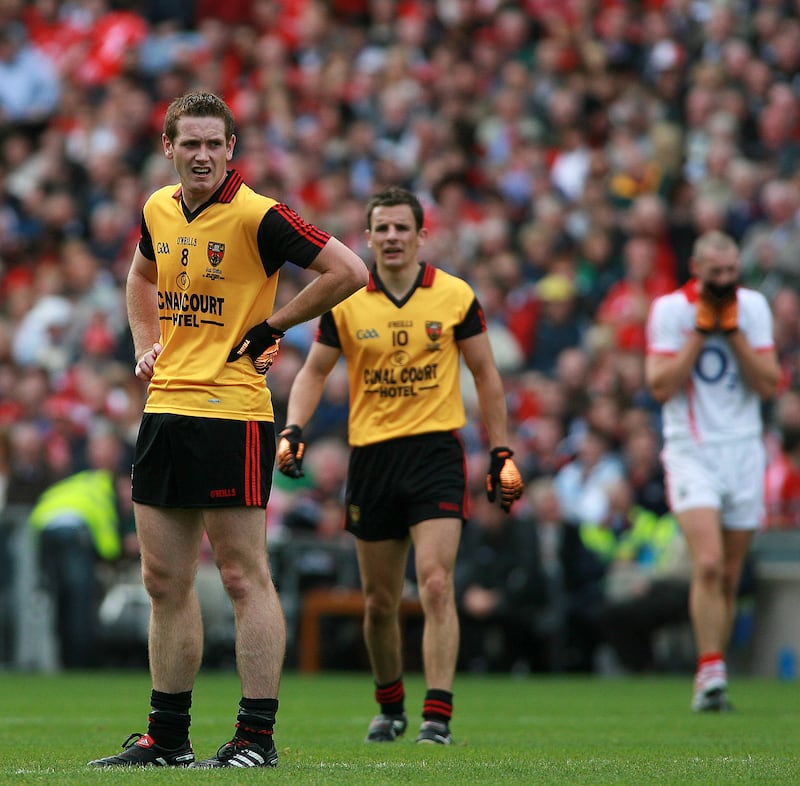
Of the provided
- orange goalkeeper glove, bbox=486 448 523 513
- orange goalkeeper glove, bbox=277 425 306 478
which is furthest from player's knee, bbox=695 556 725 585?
orange goalkeeper glove, bbox=277 425 306 478

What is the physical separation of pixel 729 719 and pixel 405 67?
13.4m

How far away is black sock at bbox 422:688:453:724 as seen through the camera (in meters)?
8.26

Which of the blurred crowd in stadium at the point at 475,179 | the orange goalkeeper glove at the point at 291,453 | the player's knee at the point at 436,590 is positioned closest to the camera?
the orange goalkeeper glove at the point at 291,453

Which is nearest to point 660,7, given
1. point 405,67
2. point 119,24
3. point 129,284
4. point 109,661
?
point 405,67

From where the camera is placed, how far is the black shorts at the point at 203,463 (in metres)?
6.55

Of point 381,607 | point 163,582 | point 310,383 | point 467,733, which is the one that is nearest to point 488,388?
point 310,383

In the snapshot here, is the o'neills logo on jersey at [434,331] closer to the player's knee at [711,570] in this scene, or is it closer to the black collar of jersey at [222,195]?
the black collar of jersey at [222,195]

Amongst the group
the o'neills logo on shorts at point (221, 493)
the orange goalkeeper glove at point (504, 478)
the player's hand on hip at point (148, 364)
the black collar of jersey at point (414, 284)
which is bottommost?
the o'neills logo on shorts at point (221, 493)

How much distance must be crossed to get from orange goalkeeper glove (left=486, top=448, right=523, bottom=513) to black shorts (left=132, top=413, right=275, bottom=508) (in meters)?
2.19

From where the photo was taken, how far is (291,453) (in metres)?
8.30

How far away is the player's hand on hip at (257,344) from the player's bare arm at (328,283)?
29 millimetres

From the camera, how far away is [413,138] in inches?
835

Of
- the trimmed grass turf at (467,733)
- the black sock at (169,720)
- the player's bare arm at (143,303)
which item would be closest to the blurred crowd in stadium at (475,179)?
the trimmed grass turf at (467,733)

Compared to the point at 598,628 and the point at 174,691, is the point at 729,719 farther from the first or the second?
A: the point at 598,628
